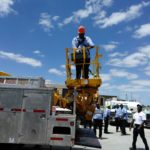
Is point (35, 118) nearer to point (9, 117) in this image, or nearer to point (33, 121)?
point (33, 121)

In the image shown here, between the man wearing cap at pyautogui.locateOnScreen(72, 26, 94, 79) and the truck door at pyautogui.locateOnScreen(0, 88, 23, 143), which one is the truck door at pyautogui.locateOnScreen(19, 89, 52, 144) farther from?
the man wearing cap at pyautogui.locateOnScreen(72, 26, 94, 79)

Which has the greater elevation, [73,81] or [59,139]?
[73,81]

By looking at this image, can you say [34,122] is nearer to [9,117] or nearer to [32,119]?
[32,119]

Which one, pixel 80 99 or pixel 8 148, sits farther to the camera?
pixel 80 99

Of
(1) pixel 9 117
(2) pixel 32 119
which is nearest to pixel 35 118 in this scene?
(2) pixel 32 119

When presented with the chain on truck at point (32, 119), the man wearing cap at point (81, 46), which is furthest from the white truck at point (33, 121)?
the man wearing cap at point (81, 46)

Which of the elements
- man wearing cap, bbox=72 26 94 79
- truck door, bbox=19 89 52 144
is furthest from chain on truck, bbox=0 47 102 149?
man wearing cap, bbox=72 26 94 79

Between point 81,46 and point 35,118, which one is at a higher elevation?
point 81,46

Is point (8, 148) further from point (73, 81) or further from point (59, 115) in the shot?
point (73, 81)

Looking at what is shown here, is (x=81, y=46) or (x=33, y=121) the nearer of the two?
(x=33, y=121)

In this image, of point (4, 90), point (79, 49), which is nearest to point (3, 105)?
point (4, 90)

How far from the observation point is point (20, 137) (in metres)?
9.49

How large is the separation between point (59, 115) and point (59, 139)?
0.65 m

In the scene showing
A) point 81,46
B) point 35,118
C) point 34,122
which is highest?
point 81,46
